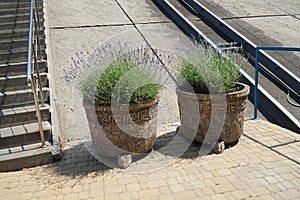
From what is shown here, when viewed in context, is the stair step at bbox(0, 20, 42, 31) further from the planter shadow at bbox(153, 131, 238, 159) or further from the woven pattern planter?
the planter shadow at bbox(153, 131, 238, 159)

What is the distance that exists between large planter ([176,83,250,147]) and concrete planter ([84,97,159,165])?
1.57ft

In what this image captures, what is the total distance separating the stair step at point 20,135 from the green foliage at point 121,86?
964 millimetres

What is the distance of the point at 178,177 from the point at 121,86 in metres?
1.16

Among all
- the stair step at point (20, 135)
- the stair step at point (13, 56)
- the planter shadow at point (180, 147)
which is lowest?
the planter shadow at point (180, 147)

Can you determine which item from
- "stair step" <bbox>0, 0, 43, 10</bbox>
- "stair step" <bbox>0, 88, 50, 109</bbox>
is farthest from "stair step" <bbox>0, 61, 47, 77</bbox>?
"stair step" <bbox>0, 0, 43, 10</bbox>

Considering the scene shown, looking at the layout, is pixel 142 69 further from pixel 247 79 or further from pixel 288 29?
pixel 288 29

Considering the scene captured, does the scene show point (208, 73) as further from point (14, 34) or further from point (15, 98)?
point (14, 34)

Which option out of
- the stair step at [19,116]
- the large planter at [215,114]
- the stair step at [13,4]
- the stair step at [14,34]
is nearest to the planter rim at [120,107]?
the large planter at [215,114]

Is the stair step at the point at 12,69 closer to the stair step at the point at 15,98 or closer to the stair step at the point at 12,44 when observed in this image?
the stair step at the point at 15,98

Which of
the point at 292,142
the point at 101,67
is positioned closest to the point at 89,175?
the point at 101,67

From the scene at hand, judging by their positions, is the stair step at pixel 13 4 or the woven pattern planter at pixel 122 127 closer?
the woven pattern planter at pixel 122 127

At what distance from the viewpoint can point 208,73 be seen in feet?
12.2

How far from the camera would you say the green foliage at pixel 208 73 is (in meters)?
3.71

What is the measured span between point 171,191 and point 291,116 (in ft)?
8.17
